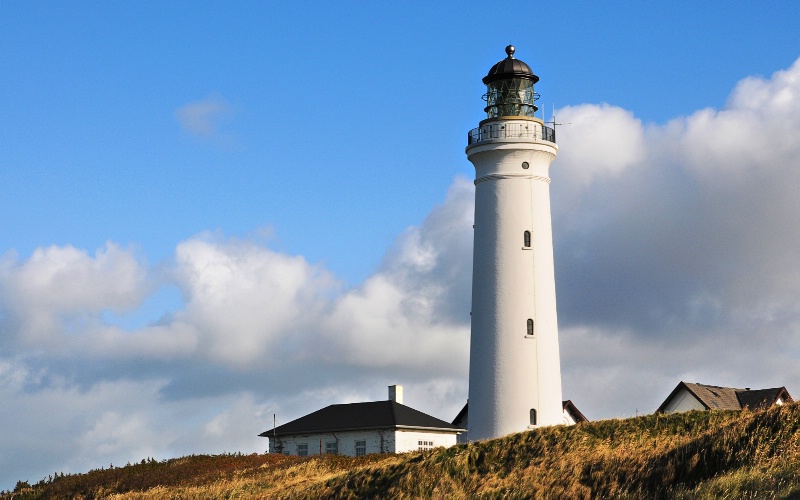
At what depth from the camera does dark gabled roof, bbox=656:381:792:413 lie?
51.3m

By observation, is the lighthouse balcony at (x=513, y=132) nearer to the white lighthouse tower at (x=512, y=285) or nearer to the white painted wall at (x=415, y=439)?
the white lighthouse tower at (x=512, y=285)

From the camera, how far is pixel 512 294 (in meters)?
36.9

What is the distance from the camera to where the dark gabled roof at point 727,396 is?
51.3 m

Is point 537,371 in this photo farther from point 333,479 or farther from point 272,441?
point 272,441

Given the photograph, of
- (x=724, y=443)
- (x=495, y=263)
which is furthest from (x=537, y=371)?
(x=724, y=443)

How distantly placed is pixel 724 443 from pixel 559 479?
353cm

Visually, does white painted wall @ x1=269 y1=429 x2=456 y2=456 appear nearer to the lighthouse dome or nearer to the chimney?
the chimney

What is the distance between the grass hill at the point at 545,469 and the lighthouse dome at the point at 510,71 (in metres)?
13.6

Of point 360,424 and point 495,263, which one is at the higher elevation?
point 495,263

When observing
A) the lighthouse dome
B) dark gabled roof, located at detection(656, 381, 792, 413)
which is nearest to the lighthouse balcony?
the lighthouse dome

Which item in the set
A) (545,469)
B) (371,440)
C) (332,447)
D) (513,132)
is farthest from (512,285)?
(332,447)

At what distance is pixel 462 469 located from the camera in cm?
2781

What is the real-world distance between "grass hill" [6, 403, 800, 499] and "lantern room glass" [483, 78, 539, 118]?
41.0ft

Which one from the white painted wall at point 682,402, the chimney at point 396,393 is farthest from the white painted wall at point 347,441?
the white painted wall at point 682,402
